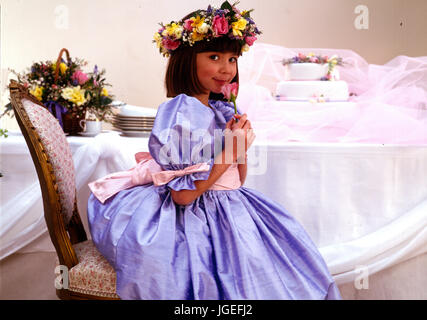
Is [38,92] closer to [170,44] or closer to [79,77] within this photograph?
[79,77]

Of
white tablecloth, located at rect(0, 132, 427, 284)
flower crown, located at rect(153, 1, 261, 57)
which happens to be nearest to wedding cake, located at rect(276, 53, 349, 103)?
white tablecloth, located at rect(0, 132, 427, 284)

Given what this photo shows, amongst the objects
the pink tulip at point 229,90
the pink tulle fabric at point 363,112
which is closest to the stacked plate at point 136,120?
the pink tulle fabric at point 363,112

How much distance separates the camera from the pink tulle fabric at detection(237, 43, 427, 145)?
1.47 meters

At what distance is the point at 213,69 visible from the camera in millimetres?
1040

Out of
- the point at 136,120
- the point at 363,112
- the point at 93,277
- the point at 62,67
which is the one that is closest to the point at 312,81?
the point at 363,112

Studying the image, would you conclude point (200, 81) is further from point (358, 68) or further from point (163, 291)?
point (358, 68)

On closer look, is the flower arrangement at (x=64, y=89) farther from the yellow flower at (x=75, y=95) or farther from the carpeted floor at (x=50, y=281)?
the carpeted floor at (x=50, y=281)

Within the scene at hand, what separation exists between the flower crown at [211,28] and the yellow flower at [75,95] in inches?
28.3

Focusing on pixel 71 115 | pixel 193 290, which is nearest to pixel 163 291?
pixel 193 290

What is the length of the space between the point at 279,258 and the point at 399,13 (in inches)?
70.8

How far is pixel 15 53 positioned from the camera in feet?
7.13

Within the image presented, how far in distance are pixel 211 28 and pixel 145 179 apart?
425mm

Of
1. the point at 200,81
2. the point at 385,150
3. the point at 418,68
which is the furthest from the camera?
the point at 418,68

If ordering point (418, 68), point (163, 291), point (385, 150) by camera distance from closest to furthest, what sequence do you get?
point (163, 291) → point (385, 150) → point (418, 68)
